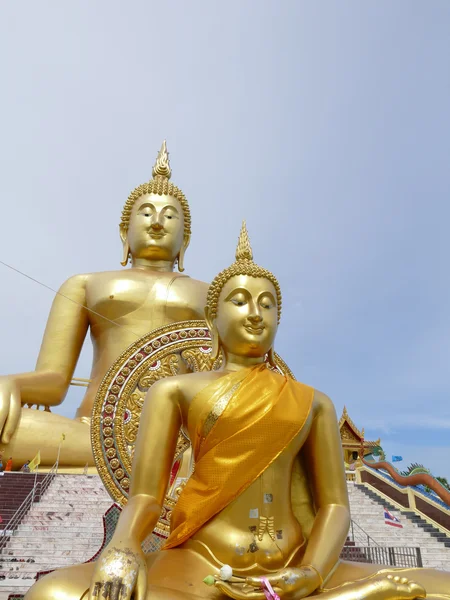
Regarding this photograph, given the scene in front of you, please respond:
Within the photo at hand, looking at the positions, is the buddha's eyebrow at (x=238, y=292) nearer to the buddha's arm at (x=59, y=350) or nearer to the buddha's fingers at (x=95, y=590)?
the buddha's fingers at (x=95, y=590)

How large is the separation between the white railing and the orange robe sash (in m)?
3.62

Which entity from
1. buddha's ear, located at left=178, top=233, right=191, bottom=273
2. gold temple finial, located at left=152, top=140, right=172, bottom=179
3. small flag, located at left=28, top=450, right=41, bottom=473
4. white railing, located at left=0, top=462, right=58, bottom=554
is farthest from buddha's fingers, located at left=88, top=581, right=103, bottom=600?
gold temple finial, located at left=152, top=140, right=172, bottom=179

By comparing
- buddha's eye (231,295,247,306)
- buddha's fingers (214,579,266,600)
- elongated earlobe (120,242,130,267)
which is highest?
elongated earlobe (120,242,130,267)

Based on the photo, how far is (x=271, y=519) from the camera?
281 centimetres

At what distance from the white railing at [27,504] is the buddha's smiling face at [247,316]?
157 inches

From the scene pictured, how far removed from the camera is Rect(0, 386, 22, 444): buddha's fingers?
21.3 feet

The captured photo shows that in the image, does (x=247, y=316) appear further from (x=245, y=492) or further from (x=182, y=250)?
(x=182, y=250)

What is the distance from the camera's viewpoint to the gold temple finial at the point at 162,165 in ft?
25.4

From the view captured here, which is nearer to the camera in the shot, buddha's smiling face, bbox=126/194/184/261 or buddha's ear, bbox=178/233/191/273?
buddha's smiling face, bbox=126/194/184/261

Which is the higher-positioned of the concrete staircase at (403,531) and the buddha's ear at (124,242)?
the buddha's ear at (124,242)

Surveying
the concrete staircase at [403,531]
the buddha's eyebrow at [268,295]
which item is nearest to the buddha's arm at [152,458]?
the buddha's eyebrow at [268,295]

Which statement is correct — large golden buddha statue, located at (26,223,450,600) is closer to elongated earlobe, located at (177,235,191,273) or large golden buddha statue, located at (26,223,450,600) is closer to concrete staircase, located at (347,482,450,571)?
elongated earlobe, located at (177,235,191,273)

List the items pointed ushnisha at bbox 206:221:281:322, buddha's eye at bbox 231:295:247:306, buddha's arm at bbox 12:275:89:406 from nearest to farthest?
buddha's eye at bbox 231:295:247:306, pointed ushnisha at bbox 206:221:281:322, buddha's arm at bbox 12:275:89:406

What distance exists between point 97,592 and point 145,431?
932 millimetres
